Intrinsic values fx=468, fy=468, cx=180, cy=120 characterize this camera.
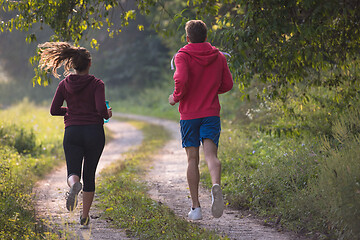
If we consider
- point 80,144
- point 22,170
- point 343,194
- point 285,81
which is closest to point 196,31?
point 80,144

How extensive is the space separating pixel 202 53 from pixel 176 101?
603 millimetres

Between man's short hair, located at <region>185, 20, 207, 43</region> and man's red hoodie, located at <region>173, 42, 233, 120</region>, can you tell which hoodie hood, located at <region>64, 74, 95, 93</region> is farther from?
man's short hair, located at <region>185, 20, 207, 43</region>

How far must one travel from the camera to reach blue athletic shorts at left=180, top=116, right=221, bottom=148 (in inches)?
204

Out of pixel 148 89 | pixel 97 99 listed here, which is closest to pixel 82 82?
pixel 97 99

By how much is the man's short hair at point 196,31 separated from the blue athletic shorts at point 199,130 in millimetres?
892

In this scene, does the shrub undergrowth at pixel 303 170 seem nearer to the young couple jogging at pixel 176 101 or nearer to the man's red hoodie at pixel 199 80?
the young couple jogging at pixel 176 101

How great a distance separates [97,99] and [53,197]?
9.84 ft

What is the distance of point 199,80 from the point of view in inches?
204

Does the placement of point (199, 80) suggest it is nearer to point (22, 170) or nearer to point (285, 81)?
point (285, 81)

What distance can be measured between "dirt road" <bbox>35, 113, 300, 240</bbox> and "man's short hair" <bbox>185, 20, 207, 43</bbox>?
2.08 m

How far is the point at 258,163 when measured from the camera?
7961 millimetres

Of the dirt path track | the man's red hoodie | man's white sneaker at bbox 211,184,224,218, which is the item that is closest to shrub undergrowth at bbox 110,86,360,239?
the dirt path track

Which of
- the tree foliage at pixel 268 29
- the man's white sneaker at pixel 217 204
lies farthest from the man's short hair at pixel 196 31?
the man's white sneaker at pixel 217 204

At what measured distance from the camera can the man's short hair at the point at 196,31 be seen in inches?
204
